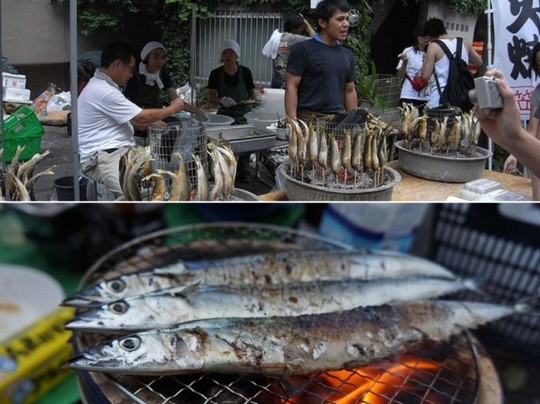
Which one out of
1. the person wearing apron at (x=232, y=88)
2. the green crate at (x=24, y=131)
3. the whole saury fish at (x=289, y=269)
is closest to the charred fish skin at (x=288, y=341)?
the whole saury fish at (x=289, y=269)

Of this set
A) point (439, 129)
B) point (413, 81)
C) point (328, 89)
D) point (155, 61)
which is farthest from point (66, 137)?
point (439, 129)

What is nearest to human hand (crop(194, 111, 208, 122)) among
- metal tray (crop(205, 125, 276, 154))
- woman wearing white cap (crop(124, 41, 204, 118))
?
woman wearing white cap (crop(124, 41, 204, 118))

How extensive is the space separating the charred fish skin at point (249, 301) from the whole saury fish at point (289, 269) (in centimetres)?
2

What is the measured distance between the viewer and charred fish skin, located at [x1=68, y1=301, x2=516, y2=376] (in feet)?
4.44

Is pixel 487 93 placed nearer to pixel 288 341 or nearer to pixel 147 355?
pixel 288 341

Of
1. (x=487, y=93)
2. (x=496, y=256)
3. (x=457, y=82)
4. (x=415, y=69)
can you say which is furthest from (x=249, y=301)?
(x=415, y=69)

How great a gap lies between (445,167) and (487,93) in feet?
6.48

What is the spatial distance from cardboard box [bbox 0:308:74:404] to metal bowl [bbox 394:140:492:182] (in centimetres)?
291

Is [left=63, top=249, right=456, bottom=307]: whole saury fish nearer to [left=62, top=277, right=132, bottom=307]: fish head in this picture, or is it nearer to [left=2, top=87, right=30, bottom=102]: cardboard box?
[left=62, top=277, right=132, bottom=307]: fish head

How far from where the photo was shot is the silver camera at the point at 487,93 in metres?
1.71

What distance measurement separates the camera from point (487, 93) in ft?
5.65

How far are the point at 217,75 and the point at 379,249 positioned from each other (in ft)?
16.5

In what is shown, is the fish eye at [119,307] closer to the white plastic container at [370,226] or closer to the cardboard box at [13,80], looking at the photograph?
the white plastic container at [370,226]

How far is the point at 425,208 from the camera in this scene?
1.64m
